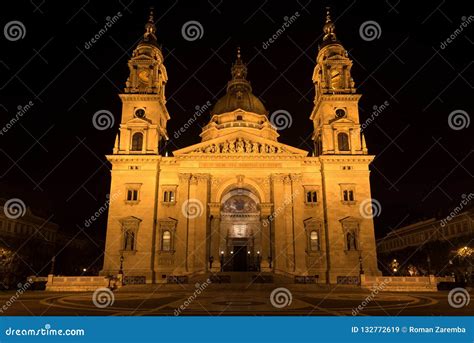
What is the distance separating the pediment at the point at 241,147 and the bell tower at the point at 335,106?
4.38m

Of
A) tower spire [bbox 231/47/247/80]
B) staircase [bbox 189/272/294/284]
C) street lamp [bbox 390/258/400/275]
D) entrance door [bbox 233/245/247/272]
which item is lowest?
staircase [bbox 189/272/294/284]

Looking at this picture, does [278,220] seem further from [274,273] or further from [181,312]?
[181,312]

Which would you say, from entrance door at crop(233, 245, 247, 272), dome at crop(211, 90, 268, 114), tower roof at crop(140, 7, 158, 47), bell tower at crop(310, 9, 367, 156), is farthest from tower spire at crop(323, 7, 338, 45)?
entrance door at crop(233, 245, 247, 272)

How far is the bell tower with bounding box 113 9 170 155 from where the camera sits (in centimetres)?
4881

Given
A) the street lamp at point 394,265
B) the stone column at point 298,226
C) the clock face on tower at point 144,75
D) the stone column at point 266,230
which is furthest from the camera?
the street lamp at point 394,265

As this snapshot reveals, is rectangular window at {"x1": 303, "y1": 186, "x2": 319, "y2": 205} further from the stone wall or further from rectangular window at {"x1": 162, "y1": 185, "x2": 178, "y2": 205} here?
rectangular window at {"x1": 162, "y1": 185, "x2": 178, "y2": 205}

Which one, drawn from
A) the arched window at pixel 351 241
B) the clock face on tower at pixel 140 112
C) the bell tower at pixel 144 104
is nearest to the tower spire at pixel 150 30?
the bell tower at pixel 144 104

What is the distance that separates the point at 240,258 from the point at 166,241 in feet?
33.1

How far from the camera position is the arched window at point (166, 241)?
4572 centimetres

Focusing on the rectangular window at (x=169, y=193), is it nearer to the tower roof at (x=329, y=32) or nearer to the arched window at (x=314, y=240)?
the arched window at (x=314, y=240)

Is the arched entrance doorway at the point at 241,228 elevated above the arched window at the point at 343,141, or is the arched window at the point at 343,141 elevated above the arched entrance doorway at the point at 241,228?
the arched window at the point at 343,141

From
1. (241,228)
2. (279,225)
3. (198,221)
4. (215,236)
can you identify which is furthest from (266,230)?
(198,221)

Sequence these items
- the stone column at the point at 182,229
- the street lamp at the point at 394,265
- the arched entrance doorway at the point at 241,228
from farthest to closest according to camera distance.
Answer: the street lamp at the point at 394,265
the arched entrance doorway at the point at 241,228
the stone column at the point at 182,229

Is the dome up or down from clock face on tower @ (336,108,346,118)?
up
